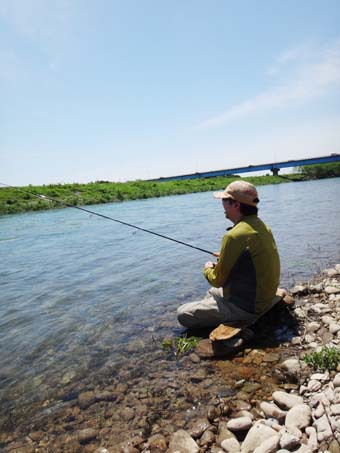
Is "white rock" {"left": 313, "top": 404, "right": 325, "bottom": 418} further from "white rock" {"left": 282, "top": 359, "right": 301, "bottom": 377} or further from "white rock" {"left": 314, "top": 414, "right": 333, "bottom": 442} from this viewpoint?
"white rock" {"left": 282, "top": 359, "right": 301, "bottom": 377}

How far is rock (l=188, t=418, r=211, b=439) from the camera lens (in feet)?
11.5

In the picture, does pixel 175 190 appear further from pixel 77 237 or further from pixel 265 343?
pixel 265 343

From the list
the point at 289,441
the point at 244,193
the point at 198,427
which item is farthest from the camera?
the point at 244,193

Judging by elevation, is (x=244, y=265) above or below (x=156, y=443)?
above

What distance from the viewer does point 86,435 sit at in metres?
3.73

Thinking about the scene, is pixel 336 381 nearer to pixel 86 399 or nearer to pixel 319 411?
pixel 319 411

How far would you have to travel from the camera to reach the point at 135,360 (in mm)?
5203

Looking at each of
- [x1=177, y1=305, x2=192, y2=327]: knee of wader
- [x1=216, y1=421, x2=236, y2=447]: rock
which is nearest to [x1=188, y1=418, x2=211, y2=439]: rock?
[x1=216, y1=421, x2=236, y2=447]: rock

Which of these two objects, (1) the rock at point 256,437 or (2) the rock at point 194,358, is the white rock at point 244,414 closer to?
(1) the rock at point 256,437

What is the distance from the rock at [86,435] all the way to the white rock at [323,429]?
236cm

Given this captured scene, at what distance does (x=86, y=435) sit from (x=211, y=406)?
1461mm

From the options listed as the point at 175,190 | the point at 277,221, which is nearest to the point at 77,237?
the point at 277,221

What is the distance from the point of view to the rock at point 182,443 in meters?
3.28

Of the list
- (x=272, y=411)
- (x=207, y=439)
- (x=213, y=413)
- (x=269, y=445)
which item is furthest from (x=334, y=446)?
(x=213, y=413)
